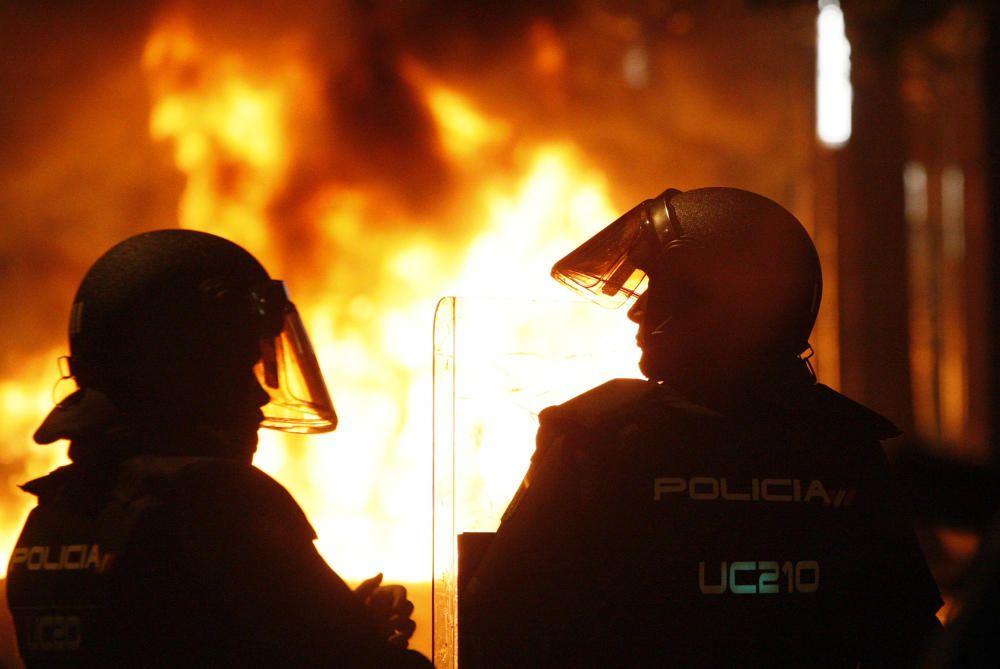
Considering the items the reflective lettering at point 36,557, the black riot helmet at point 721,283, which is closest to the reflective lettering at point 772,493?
the black riot helmet at point 721,283

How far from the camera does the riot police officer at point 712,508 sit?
7.20 feet

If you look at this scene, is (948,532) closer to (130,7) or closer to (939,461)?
(939,461)

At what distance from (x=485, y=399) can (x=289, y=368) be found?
51cm

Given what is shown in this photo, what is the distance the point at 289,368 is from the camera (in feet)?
8.45

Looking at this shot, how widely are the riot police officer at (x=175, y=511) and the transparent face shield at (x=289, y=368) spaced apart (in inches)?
0.8

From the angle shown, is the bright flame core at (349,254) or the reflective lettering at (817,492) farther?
the bright flame core at (349,254)

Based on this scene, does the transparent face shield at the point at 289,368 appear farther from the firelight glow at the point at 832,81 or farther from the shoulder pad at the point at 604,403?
the firelight glow at the point at 832,81

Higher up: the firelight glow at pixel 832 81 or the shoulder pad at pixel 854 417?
the firelight glow at pixel 832 81

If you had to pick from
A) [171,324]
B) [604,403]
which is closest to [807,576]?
[604,403]

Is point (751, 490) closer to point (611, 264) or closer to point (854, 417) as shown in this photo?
point (854, 417)

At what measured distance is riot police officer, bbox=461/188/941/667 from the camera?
2.19 metres

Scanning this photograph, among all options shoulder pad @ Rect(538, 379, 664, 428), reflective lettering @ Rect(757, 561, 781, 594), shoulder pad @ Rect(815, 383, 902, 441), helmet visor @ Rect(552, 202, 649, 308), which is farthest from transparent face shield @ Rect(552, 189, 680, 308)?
reflective lettering @ Rect(757, 561, 781, 594)

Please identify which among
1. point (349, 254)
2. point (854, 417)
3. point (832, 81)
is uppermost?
point (832, 81)

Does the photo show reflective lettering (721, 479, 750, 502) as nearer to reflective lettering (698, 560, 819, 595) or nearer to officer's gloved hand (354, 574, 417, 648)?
reflective lettering (698, 560, 819, 595)
